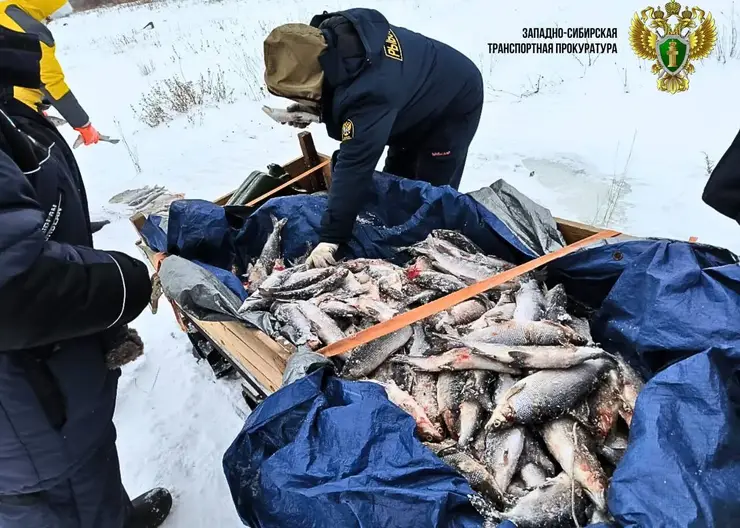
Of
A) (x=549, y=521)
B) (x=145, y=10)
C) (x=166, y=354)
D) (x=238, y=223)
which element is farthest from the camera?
(x=145, y=10)

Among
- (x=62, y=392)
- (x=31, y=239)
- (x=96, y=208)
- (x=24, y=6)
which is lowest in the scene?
(x=96, y=208)

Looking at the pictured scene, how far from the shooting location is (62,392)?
1.88 meters

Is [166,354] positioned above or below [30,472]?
below

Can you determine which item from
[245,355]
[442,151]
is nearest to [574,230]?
[442,151]

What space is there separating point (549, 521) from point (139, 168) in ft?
25.1

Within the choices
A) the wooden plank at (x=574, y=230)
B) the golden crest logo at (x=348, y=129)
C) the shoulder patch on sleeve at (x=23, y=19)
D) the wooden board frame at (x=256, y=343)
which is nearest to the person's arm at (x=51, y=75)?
the shoulder patch on sleeve at (x=23, y=19)

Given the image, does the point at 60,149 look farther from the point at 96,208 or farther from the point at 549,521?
the point at 96,208

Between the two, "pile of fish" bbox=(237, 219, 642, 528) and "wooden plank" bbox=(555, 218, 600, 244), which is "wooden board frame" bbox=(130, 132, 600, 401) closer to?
"wooden plank" bbox=(555, 218, 600, 244)

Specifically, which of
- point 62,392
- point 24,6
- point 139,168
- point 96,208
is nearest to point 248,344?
point 62,392

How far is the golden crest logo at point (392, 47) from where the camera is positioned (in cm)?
313

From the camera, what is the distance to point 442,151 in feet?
12.8

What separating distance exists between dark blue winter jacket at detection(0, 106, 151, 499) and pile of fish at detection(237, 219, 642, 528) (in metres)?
0.98

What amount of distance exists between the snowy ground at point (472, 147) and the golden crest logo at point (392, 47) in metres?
2.47

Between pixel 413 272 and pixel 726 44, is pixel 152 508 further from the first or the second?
pixel 726 44
